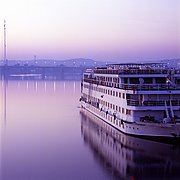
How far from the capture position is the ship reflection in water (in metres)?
12.9

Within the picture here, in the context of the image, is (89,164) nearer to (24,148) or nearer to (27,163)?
(27,163)

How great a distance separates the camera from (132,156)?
14.9m

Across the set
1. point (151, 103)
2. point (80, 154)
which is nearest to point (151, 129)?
point (151, 103)

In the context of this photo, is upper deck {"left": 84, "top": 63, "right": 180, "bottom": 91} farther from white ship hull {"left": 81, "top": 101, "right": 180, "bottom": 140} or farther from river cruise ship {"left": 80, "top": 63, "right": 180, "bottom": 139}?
white ship hull {"left": 81, "top": 101, "right": 180, "bottom": 140}

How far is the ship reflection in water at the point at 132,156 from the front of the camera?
12922 millimetres

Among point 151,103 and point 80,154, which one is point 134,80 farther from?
point 80,154

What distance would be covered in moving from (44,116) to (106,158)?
40.2 feet

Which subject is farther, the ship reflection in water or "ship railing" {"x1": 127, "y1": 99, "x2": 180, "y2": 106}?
"ship railing" {"x1": 127, "y1": 99, "x2": 180, "y2": 106}

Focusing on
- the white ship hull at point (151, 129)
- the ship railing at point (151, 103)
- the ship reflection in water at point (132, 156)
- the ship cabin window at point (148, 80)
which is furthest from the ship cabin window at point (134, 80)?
the ship reflection in water at point (132, 156)

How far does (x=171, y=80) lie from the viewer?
18.6 meters

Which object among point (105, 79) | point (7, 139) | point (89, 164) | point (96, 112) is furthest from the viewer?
point (96, 112)

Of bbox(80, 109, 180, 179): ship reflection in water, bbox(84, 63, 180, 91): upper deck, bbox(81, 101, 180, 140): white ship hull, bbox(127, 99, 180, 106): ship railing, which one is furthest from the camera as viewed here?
bbox(84, 63, 180, 91): upper deck

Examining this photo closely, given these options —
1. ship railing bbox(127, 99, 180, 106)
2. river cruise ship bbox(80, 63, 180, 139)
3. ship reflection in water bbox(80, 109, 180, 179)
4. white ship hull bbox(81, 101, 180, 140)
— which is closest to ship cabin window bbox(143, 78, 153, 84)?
river cruise ship bbox(80, 63, 180, 139)

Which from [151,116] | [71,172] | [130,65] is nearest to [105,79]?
[130,65]
